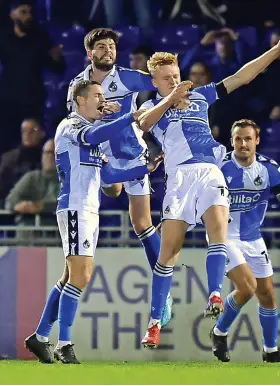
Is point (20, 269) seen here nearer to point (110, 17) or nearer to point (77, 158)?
point (77, 158)

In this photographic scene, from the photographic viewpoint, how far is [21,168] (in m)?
10.5

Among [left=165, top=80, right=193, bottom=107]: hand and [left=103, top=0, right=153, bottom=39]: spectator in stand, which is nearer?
[left=165, top=80, right=193, bottom=107]: hand

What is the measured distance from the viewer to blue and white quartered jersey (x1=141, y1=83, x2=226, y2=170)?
7562mm

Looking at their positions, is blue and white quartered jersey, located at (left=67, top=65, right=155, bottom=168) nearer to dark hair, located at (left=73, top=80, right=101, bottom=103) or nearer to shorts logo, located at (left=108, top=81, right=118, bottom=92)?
shorts logo, located at (left=108, top=81, right=118, bottom=92)

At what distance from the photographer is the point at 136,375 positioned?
6.76 meters

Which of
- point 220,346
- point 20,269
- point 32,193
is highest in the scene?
point 32,193

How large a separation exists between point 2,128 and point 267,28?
2.81 meters

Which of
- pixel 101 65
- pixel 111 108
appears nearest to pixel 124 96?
pixel 101 65

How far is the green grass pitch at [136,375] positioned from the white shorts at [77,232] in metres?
0.77

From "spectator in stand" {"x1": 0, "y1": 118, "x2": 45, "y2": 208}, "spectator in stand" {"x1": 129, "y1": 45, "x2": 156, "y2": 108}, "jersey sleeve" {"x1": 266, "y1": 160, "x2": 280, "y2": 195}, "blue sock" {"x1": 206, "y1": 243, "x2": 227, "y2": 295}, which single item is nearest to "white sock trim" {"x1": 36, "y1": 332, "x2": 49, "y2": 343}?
"blue sock" {"x1": 206, "y1": 243, "x2": 227, "y2": 295}


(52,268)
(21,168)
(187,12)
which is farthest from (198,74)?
(52,268)

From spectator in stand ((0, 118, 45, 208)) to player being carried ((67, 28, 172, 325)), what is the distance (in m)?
2.42

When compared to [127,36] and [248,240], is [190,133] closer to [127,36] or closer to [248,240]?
[248,240]

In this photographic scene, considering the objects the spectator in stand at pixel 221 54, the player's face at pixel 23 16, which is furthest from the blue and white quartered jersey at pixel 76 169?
the player's face at pixel 23 16
